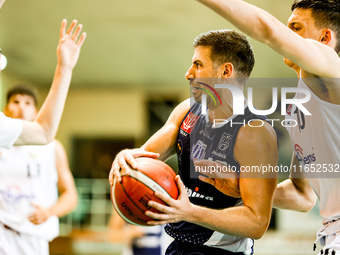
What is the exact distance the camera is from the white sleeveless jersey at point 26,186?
3.98 m

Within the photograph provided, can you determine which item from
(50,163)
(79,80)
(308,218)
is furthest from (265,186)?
(79,80)

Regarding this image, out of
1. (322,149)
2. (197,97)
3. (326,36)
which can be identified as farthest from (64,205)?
(326,36)

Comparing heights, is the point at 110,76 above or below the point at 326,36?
below

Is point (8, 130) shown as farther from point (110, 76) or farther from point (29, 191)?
point (110, 76)

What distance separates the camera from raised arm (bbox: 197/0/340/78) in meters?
1.96

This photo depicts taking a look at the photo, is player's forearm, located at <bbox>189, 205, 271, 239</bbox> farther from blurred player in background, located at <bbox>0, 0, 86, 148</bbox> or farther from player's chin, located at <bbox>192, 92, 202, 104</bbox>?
blurred player in background, located at <bbox>0, 0, 86, 148</bbox>

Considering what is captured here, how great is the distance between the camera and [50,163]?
14.2 ft

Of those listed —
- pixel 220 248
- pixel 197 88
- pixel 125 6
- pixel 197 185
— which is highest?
pixel 125 6

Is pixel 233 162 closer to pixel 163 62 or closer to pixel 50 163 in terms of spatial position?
pixel 50 163

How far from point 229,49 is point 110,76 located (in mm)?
9192

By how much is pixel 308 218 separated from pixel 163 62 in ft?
14.5

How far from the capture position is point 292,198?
2.93 m

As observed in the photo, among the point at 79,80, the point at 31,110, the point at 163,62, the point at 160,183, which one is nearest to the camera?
the point at 160,183

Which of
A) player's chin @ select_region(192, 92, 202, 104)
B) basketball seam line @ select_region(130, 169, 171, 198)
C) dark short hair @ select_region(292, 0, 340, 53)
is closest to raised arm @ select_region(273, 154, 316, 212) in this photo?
player's chin @ select_region(192, 92, 202, 104)
